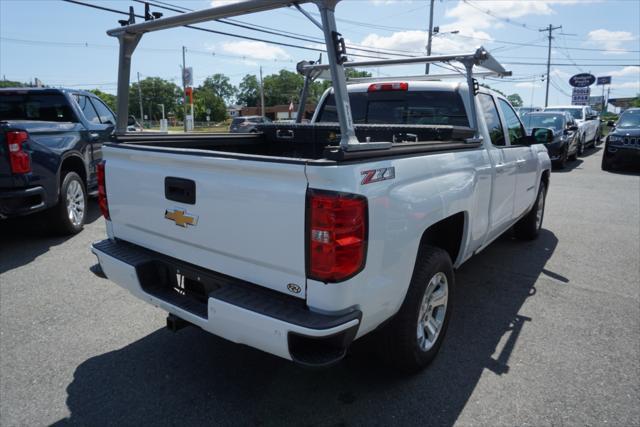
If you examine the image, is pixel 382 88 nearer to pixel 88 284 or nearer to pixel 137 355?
pixel 137 355

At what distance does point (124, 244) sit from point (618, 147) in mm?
13943

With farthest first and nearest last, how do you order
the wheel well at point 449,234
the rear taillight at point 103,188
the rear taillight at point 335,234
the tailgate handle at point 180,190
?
the wheel well at point 449,234 → the rear taillight at point 103,188 → the tailgate handle at point 180,190 → the rear taillight at point 335,234

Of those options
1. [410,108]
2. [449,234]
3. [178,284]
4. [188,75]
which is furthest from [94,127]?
[188,75]

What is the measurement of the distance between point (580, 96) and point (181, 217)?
42.7 metres

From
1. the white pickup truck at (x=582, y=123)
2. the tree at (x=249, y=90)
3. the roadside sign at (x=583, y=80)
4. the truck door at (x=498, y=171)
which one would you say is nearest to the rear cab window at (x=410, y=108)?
the truck door at (x=498, y=171)

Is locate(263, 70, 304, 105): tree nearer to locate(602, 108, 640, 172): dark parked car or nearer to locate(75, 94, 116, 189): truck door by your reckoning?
locate(602, 108, 640, 172): dark parked car

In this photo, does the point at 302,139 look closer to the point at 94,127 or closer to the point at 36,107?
the point at 94,127

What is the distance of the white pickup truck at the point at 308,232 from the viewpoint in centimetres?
209

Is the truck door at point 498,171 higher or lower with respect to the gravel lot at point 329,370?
higher

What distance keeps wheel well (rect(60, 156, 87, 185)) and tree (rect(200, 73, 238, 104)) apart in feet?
459

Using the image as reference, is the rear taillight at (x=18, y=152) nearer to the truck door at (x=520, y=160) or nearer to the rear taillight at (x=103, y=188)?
the rear taillight at (x=103, y=188)

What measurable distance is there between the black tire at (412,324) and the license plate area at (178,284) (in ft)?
3.45

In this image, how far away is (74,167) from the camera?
6.48 meters

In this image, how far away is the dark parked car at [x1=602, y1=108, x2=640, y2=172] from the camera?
1266 cm
